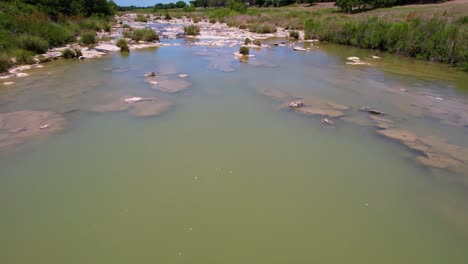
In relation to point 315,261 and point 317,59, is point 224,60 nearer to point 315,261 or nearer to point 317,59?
point 317,59

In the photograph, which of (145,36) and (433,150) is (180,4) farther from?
(433,150)

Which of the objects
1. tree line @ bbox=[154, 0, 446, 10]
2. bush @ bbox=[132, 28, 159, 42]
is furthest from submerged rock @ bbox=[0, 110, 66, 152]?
tree line @ bbox=[154, 0, 446, 10]

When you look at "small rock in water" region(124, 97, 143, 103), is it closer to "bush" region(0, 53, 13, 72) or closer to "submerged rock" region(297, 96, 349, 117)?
"submerged rock" region(297, 96, 349, 117)

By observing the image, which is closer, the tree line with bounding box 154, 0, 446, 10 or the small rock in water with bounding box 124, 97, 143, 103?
the small rock in water with bounding box 124, 97, 143, 103

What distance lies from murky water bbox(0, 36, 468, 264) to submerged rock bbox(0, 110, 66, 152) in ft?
0.88

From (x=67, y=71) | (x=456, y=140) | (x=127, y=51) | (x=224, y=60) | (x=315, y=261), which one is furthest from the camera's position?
(x=127, y=51)

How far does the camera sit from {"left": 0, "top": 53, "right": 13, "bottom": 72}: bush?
38.7 feet

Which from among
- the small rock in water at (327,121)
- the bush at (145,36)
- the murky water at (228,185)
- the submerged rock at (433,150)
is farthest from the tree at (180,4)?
the submerged rock at (433,150)

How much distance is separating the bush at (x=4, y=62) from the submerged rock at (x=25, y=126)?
5276 mm

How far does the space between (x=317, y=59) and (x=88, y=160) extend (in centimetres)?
Result: 1379

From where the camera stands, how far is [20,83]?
10.7 m

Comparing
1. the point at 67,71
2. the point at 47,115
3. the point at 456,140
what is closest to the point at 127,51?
the point at 67,71

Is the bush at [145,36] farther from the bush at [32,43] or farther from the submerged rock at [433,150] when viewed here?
the submerged rock at [433,150]

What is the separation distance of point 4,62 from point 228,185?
1177cm
